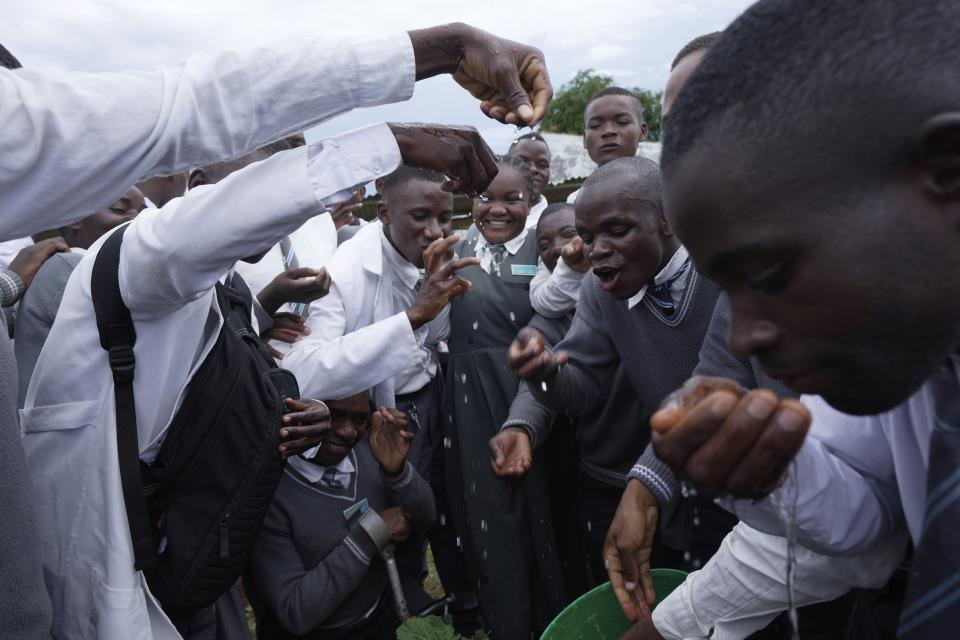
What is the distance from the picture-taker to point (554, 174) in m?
11.1

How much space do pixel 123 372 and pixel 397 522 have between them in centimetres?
152

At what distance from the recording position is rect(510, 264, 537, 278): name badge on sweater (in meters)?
3.75

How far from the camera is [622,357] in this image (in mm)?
2613

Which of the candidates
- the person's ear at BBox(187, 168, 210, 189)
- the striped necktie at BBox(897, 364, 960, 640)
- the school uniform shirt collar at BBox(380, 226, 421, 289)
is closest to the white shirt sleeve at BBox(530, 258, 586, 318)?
the school uniform shirt collar at BBox(380, 226, 421, 289)

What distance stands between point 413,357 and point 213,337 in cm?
110

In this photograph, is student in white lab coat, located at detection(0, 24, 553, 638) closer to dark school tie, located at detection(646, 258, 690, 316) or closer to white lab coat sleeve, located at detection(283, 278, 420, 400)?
dark school tie, located at detection(646, 258, 690, 316)

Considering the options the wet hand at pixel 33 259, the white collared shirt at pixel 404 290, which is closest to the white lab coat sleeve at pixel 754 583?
the white collared shirt at pixel 404 290

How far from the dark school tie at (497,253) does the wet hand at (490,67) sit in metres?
1.96

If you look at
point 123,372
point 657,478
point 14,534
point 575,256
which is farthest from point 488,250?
point 14,534

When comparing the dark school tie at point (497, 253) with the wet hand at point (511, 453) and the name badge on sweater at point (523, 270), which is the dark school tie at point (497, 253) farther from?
the wet hand at point (511, 453)

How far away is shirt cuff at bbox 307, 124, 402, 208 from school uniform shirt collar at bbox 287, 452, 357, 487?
1565mm

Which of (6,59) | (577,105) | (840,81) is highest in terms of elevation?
(840,81)

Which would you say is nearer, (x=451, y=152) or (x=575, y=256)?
(x=451, y=152)

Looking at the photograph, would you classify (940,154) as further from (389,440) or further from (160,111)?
(389,440)
